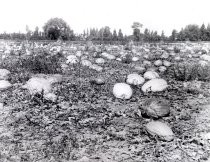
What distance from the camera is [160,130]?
14.2ft

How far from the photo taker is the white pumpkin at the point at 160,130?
4.27 m

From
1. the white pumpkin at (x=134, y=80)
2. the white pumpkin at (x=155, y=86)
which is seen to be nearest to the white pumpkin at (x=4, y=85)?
the white pumpkin at (x=134, y=80)

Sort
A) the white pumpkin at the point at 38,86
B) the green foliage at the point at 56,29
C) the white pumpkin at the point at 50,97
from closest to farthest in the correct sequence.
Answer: the white pumpkin at the point at 50,97 < the white pumpkin at the point at 38,86 < the green foliage at the point at 56,29

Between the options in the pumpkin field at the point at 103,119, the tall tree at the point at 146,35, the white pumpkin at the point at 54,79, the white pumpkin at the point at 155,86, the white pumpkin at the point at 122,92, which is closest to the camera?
the pumpkin field at the point at 103,119

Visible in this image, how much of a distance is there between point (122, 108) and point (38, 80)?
7.60ft

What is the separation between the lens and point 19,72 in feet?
26.7

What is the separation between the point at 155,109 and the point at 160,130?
2.19 ft

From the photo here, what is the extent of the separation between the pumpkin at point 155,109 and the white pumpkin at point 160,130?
434mm

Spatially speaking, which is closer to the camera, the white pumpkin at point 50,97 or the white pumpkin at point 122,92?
the white pumpkin at point 50,97

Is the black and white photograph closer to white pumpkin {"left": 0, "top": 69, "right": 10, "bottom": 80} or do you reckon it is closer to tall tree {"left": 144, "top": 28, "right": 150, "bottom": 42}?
white pumpkin {"left": 0, "top": 69, "right": 10, "bottom": 80}

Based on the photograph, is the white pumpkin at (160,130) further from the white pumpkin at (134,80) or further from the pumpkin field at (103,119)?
the white pumpkin at (134,80)

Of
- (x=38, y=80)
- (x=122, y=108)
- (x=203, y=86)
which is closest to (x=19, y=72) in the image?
(x=38, y=80)

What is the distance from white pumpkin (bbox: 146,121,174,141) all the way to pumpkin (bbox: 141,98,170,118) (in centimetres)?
43

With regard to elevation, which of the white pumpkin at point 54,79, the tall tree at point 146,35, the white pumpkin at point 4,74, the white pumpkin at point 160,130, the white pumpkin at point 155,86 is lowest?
the white pumpkin at point 160,130
